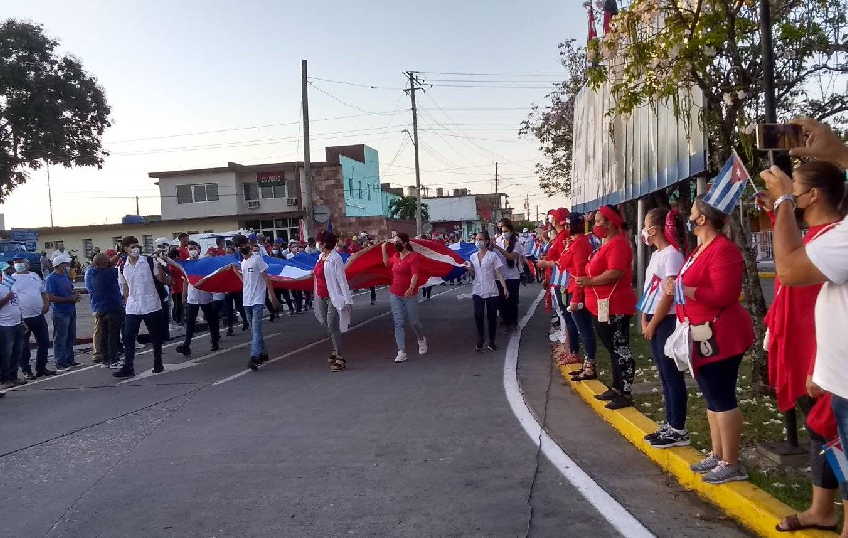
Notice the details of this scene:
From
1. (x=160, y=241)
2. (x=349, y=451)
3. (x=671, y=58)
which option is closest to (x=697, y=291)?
(x=349, y=451)

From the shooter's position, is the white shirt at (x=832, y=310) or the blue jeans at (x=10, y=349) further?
the blue jeans at (x=10, y=349)

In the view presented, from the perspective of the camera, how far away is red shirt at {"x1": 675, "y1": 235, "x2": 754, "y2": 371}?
4.35 metres

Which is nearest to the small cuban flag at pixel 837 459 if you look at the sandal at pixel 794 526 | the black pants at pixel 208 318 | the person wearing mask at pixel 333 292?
the sandal at pixel 794 526

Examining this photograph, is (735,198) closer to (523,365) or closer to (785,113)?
(523,365)

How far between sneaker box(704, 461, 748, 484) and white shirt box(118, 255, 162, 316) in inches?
334

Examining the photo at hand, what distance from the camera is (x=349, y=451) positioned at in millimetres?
6027

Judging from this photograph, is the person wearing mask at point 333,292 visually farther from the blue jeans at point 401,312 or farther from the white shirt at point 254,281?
the white shirt at point 254,281

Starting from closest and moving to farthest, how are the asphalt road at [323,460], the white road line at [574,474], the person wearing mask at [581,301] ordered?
1. the white road line at [574,474]
2. the asphalt road at [323,460]
3. the person wearing mask at [581,301]

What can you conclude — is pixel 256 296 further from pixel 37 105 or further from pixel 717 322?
pixel 37 105

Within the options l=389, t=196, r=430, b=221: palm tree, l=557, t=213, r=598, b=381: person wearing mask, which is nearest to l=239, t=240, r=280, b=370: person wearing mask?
l=557, t=213, r=598, b=381: person wearing mask

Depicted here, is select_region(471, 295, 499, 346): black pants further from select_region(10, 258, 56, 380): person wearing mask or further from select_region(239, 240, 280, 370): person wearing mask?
select_region(10, 258, 56, 380): person wearing mask

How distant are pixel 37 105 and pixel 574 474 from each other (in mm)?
36203

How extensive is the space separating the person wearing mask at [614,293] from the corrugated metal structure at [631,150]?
1540mm

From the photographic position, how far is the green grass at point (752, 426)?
438 centimetres
